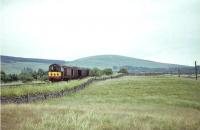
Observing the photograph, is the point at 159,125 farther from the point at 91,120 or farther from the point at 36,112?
the point at 36,112

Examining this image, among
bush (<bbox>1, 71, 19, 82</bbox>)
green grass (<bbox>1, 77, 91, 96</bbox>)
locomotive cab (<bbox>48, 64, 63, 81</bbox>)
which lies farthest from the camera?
bush (<bbox>1, 71, 19, 82</bbox>)

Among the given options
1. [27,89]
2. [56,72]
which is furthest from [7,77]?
[27,89]

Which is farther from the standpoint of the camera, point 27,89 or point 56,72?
point 56,72

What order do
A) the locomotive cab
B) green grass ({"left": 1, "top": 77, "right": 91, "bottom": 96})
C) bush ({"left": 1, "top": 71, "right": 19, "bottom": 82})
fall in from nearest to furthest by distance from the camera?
green grass ({"left": 1, "top": 77, "right": 91, "bottom": 96}) < the locomotive cab < bush ({"left": 1, "top": 71, "right": 19, "bottom": 82})

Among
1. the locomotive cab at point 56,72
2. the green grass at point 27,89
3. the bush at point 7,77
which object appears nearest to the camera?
the green grass at point 27,89

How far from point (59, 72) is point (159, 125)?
116ft

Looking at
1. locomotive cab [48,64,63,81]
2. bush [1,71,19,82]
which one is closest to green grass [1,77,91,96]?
locomotive cab [48,64,63,81]

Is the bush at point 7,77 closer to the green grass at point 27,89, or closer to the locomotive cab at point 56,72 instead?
the locomotive cab at point 56,72

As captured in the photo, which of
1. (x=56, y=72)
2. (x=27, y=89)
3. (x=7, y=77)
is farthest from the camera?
(x=7, y=77)

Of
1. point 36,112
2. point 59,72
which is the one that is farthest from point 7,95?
point 59,72

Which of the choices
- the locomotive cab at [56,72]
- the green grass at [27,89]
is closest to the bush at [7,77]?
the locomotive cab at [56,72]

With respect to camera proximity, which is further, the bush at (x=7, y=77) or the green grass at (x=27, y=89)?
the bush at (x=7, y=77)

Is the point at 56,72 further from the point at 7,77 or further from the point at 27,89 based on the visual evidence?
the point at 7,77

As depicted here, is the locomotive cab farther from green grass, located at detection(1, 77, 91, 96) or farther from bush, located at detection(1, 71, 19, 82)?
bush, located at detection(1, 71, 19, 82)
